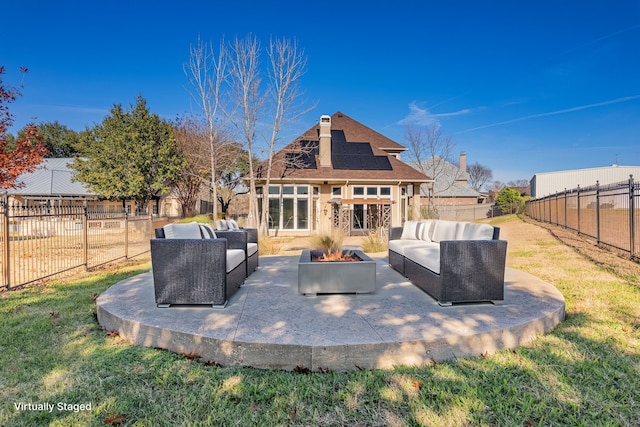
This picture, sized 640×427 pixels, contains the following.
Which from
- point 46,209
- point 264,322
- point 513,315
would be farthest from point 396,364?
point 46,209

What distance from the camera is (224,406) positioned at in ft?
6.34

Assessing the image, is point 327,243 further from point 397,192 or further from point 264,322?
point 397,192

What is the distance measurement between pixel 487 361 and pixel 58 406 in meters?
2.79

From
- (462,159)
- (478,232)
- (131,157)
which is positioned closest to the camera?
(478,232)

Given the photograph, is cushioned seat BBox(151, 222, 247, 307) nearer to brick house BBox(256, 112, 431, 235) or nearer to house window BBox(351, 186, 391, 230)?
brick house BBox(256, 112, 431, 235)

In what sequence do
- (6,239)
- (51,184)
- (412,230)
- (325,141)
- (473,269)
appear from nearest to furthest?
(473,269) < (6,239) < (412,230) < (325,141) < (51,184)

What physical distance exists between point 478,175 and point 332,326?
5312 cm

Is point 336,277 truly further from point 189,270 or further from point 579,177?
point 579,177

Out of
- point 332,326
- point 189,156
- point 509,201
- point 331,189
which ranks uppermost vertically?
point 189,156

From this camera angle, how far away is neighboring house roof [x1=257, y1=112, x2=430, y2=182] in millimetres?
15617

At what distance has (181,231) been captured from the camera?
13.5 feet

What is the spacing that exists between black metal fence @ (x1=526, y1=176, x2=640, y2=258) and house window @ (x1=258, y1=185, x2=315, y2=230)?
10.1 m

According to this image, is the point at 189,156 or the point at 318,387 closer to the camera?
the point at 318,387

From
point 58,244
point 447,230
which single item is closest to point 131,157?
point 58,244
